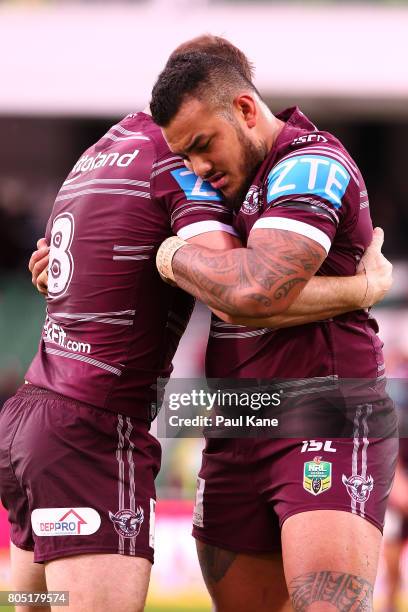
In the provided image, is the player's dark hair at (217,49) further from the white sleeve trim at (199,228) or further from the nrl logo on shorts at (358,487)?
the nrl logo on shorts at (358,487)

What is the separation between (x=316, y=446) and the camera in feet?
12.9

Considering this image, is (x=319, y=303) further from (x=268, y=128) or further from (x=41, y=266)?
(x=41, y=266)

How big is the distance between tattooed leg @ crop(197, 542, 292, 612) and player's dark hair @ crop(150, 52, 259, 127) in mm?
1720

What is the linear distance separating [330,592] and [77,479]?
0.97 m

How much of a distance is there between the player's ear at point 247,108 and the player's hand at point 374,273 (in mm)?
657

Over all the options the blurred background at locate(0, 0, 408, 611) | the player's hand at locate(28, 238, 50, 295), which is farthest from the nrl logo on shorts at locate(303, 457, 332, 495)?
the blurred background at locate(0, 0, 408, 611)

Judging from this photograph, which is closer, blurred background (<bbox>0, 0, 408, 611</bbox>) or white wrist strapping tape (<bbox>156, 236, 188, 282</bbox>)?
white wrist strapping tape (<bbox>156, 236, 188, 282</bbox>)

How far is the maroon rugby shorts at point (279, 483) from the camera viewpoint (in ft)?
12.6

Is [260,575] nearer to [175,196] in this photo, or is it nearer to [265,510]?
[265,510]

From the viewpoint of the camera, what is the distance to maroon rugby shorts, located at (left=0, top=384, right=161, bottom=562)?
12.6 ft

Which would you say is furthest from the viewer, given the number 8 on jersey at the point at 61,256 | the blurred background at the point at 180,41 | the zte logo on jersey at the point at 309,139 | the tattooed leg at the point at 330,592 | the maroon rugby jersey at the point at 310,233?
the blurred background at the point at 180,41

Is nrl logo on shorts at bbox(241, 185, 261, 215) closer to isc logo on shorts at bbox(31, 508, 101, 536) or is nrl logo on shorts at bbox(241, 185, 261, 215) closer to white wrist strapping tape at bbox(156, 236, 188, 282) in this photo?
white wrist strapping tape at bbox(156, 236, 188, 282)

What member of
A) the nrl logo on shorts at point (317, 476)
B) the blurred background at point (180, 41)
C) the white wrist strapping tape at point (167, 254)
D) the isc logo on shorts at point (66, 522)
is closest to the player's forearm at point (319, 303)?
the white wrist strapping tape at point (167, 254)

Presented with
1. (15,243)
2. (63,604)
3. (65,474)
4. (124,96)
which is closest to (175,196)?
(65,474)
